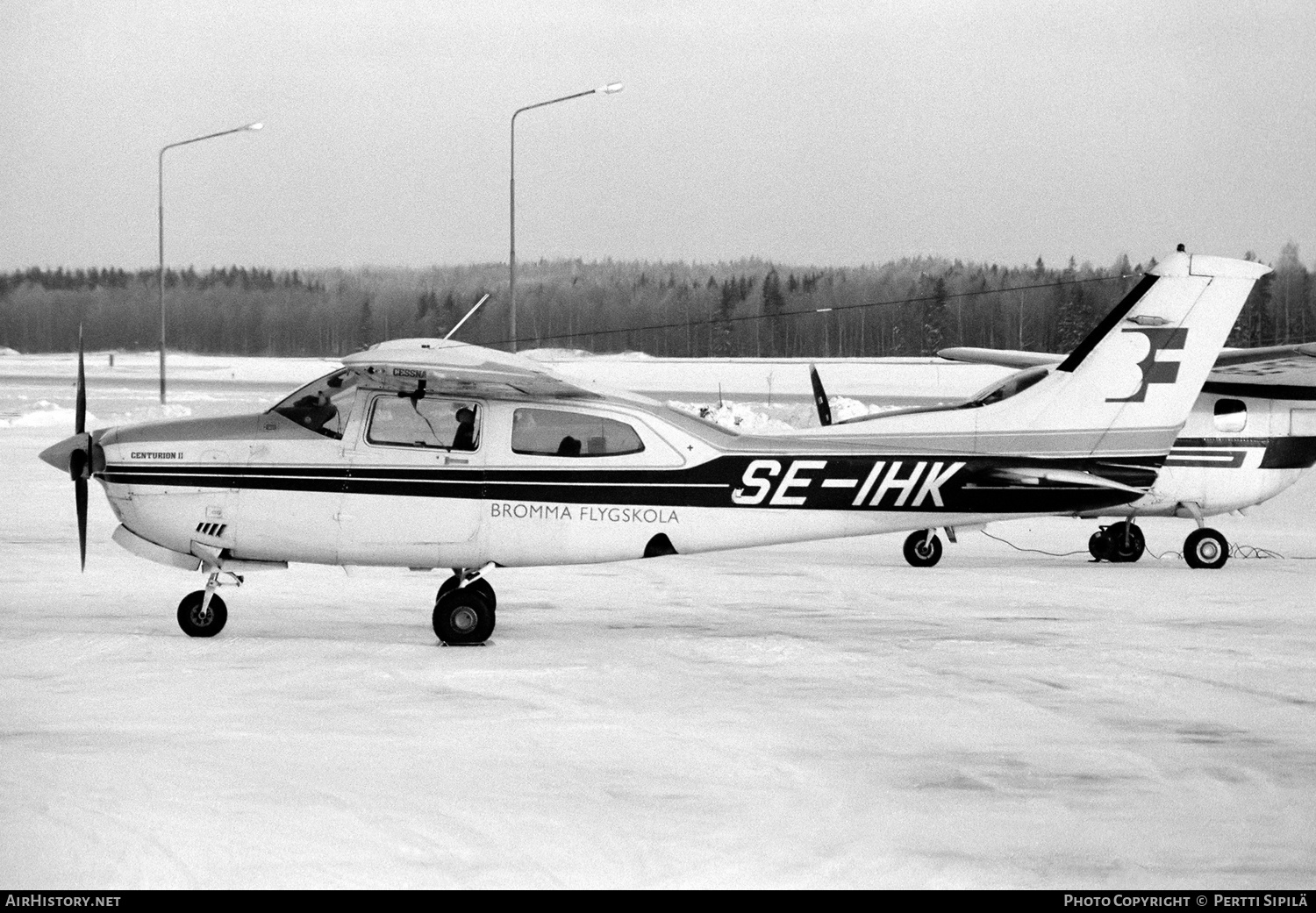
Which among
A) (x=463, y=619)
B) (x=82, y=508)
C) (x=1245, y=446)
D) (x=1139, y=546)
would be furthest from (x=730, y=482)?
(x=1245, y=446)

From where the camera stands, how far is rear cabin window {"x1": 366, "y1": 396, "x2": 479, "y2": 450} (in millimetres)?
10633

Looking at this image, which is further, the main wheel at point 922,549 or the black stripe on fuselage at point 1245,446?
the black stripe on fuselage at point 1245,446

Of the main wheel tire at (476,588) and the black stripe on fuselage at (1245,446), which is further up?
the black stripe on fuselage at (1245,446)

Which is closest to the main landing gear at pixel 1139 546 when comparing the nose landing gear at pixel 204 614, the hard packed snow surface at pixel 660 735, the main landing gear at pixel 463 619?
the hard packed snow surface at pixel 660 735

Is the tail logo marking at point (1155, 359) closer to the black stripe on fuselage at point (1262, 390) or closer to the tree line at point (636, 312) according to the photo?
the black stripe on fuselage at point (1262, 390)

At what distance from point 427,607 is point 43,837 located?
6402mm

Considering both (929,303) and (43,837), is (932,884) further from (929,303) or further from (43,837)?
(929,303)

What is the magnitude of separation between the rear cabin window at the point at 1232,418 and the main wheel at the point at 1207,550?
46.2 inches

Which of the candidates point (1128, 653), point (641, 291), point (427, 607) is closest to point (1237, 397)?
point (1128, 653)

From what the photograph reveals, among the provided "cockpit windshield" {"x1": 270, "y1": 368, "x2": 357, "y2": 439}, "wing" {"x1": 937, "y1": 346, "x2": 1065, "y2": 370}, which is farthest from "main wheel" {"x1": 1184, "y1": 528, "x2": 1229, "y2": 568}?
"cockpit windshield" {"x1": 270, "y1": 368, "x2": 357, "y2": 439}

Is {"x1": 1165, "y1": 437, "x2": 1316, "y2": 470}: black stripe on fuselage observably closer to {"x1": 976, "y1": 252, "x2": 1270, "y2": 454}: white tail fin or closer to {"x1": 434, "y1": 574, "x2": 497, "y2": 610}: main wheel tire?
{"x1": 976, "y1": 252, "x2": 1270, "y2": 454}: white tail fin

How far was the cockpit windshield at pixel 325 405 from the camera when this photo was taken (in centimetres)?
1067

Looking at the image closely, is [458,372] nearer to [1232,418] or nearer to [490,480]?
[490,480]

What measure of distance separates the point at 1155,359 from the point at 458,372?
591 centimetres
